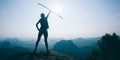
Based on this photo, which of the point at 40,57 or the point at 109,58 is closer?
the point at 40,57

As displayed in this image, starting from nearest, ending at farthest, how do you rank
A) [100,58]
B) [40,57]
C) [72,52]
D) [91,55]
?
1. [40,57]
2. [100,58]
3. [91,55]
4. [72,52]

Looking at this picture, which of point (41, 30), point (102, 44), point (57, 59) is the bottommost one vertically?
point (57, 59)

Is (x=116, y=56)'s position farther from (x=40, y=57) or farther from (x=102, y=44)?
(x=40, y=57)

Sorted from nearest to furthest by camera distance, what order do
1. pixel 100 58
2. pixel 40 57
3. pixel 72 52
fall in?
pixel 40 57, pixel 100 58, pixel 72 52

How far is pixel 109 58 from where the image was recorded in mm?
36656

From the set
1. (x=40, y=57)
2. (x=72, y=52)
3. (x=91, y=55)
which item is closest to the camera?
(x=40, y=57)

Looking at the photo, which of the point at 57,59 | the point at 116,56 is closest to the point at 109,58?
the point at 116,56

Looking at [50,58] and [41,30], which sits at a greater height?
[41,30]

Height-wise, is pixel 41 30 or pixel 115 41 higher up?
pixel 115 41

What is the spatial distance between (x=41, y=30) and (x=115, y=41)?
32.9 m

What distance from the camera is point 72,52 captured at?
100m

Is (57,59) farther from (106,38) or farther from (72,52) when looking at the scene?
(72,52)

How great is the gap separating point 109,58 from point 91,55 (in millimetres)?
4692

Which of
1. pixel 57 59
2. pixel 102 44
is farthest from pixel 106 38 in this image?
pixel 57 59
